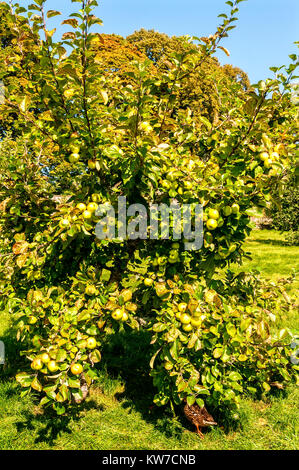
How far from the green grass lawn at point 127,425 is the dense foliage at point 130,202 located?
0.26 meters

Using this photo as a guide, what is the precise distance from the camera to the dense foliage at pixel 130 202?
6.19ft

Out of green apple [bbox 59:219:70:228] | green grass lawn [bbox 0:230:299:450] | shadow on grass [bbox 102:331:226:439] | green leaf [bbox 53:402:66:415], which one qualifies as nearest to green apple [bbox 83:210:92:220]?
green apple [bbox 59:219:70:228]

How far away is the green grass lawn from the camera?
2318 mm

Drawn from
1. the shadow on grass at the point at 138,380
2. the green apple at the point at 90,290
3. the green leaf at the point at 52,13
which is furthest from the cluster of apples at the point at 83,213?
the shadow on grass at the point at 138,380

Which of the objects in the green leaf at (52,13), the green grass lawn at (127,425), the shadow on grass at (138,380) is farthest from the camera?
the shadow on grass at (138,380)

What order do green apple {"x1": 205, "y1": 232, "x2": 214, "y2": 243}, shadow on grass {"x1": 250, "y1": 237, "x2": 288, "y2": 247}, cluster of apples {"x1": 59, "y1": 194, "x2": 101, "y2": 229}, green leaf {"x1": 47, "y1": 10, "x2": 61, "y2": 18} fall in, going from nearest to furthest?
green leaf {"x1": 47, "y1": 10, "x2": 61, "y2": 18} < cluster of apples {"x1": 59, "y1": 194, "x2": 101, "y2": 229} < green apple {"x1": 205, "y1": 232, "x2": 214, "y2": 243} < shadow on grass {"x1": 250, "y1": 237, "x2": 288, "y2": 247}

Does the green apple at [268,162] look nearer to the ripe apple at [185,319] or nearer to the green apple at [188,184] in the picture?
the green apple at [188,184]

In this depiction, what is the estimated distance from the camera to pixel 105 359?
11.5 feet

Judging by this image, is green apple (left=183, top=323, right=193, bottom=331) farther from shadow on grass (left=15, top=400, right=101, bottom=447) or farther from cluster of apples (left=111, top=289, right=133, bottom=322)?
shadow on grass (left=15, top=400, right=101, bottom=447)

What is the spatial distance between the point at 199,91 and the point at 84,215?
708 inches

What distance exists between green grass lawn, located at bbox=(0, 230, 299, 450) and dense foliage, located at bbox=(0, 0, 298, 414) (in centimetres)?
26

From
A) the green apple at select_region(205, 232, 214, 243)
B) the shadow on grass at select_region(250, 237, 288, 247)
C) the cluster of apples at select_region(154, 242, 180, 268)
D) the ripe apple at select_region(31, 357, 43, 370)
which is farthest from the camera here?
the shadow on grass at select_region(250, 237, 288, 247)

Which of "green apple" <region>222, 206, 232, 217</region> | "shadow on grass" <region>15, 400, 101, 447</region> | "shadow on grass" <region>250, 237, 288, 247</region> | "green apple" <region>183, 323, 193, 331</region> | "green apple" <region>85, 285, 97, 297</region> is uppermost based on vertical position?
"green apple" <region>222, 206, 232, 217</region>

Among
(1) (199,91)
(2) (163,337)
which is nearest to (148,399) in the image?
(2) (163,337)
